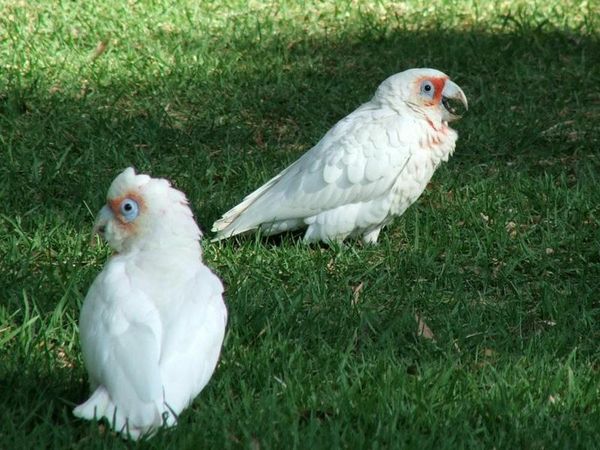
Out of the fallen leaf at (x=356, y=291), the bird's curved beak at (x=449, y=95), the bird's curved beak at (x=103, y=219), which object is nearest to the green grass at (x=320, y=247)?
the fallen leaf at (x=356, y=291)

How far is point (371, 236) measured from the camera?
5.69m

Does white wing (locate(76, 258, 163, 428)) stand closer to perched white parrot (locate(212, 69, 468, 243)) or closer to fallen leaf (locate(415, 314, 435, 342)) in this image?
fallen leaf (locate(415, 314, 435, 342))

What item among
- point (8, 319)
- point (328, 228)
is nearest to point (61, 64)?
point (328, 228)

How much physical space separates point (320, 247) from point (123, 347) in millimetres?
2217

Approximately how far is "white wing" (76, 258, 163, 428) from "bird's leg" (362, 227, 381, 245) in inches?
83.9

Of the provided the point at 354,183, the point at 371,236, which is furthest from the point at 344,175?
the point at 371,236

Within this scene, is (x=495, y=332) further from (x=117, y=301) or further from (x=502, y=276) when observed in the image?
(x=117, y=301)

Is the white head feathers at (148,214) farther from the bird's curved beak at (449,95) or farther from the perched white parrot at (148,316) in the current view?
the bird's curved beak at (449,95)

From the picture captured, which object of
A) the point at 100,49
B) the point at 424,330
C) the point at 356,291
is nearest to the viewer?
the point at 424,330

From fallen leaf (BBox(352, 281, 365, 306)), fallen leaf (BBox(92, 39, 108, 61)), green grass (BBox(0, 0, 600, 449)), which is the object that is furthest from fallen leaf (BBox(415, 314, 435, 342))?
fallen leaf (BBox(92, 39, 108, 61))

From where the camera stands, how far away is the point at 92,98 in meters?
7.08

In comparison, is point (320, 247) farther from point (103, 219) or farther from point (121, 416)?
point (121, 416)

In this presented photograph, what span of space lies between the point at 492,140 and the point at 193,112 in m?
1.87

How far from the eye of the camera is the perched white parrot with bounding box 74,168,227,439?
3.41 metres
